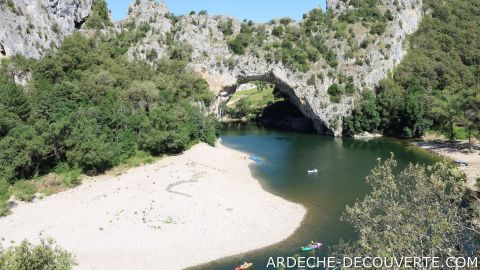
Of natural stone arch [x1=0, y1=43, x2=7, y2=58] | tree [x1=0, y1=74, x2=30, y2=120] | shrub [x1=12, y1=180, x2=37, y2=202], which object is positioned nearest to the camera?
shrub [x1=12, y1=180, x2=37, y2=202]

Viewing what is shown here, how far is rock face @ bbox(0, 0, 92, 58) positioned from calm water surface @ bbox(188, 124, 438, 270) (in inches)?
1796

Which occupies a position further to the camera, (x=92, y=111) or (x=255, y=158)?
(x=255, y=158)

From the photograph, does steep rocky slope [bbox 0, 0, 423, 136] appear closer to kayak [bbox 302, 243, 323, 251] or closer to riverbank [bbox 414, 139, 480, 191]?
riverbank [bbox 414, 139, 480, 191]

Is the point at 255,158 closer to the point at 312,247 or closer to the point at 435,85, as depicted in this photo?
the point at 312,247

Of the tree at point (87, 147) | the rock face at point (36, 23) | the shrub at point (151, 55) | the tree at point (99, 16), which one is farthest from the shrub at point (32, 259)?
the tree at point (99, 16)

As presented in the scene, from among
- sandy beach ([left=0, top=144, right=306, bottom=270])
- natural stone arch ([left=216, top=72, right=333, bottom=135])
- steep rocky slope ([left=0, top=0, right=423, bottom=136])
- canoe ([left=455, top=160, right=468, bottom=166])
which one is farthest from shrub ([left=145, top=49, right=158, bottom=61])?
canoe ([left=455, top=160, right=468, bottom=166])

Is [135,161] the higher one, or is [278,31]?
[278,31]

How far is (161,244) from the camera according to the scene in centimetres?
3447

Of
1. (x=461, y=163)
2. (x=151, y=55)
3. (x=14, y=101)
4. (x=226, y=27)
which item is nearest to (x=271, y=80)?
(x=226, y=27)

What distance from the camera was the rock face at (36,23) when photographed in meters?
76.2

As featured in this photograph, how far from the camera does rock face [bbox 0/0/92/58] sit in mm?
76250

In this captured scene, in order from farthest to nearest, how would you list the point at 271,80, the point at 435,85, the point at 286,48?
the point at 271,80, the point at 286,48, the point at 435,85

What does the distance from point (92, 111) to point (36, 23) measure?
3644 cm

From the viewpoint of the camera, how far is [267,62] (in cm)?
9762
